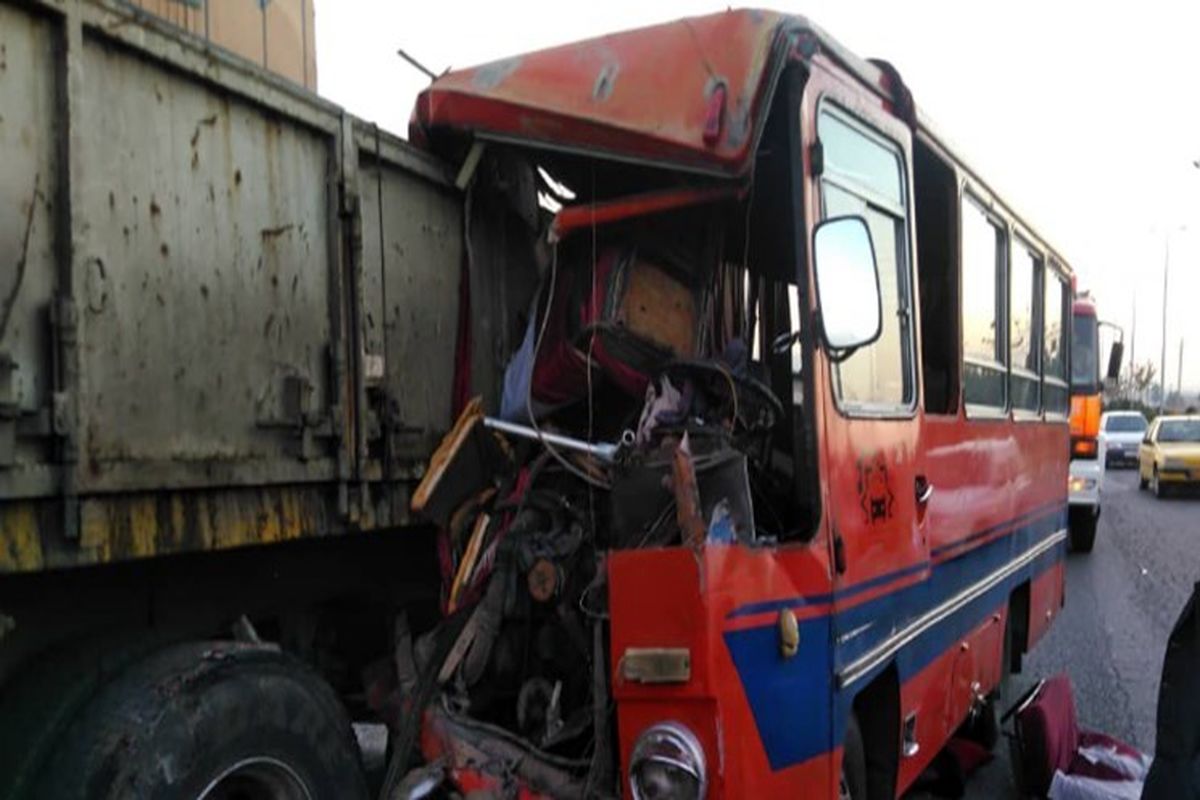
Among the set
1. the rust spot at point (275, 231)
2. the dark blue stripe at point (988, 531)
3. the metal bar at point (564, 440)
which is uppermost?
the rust spot at point (275, 231)

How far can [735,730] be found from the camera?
2.76 m

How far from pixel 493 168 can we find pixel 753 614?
1705mm

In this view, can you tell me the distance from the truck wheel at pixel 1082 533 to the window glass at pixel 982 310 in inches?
402

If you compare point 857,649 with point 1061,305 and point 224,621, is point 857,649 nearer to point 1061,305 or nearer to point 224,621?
point 224,621

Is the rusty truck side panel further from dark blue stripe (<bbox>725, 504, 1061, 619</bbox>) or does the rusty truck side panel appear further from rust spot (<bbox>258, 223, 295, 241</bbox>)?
dark blue stripe (<bbox>725, 504, 1061, 619</bbox>)

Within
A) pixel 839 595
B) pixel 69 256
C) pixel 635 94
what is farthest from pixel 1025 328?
→ pixel 69 256

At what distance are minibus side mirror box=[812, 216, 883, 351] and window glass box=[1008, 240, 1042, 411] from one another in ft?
9.75

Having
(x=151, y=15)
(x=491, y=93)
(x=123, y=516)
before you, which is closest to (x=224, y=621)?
(x=123, y=516)

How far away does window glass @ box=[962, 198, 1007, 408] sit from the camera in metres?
5.00

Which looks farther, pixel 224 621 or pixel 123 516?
pixel 224 621

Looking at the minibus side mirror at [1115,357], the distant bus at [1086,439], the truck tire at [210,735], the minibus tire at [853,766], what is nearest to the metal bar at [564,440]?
the truck tire at [210,735]

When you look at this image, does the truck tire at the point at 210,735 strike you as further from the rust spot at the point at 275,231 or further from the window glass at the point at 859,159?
the window glass at the point at 859,159

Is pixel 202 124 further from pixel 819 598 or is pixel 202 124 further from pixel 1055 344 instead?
pixel 1055 344

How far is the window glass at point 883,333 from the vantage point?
3.49 metres
